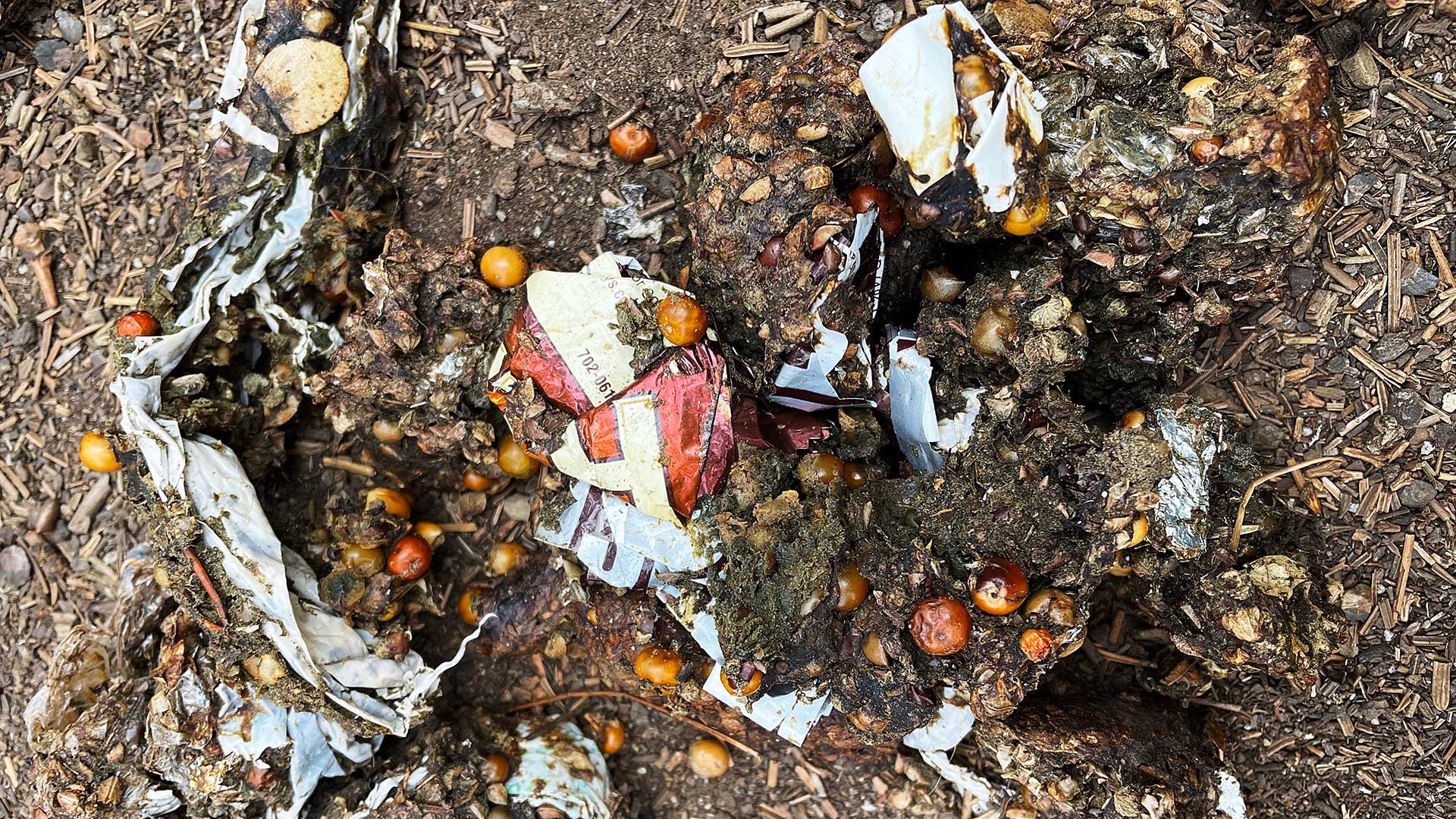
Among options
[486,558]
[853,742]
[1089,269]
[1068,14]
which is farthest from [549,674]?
[1068,14]

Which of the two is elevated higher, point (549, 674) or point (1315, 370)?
point (1315, 370)

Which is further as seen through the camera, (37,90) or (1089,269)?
(37,90)

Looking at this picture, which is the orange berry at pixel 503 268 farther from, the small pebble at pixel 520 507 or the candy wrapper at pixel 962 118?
the candy wrapper at pixel 962 118

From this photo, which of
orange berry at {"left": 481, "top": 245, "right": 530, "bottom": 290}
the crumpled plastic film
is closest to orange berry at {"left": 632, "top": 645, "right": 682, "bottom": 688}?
the crumpled plastic film

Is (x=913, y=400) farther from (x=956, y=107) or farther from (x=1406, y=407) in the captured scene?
(x=1406, y=407)

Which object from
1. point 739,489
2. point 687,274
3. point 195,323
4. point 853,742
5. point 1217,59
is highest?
point 1217,59

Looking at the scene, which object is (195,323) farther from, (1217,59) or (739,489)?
(1217,59)

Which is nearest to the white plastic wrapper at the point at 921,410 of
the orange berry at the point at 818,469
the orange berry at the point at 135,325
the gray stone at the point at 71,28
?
the orange berry at the point at 818,469
